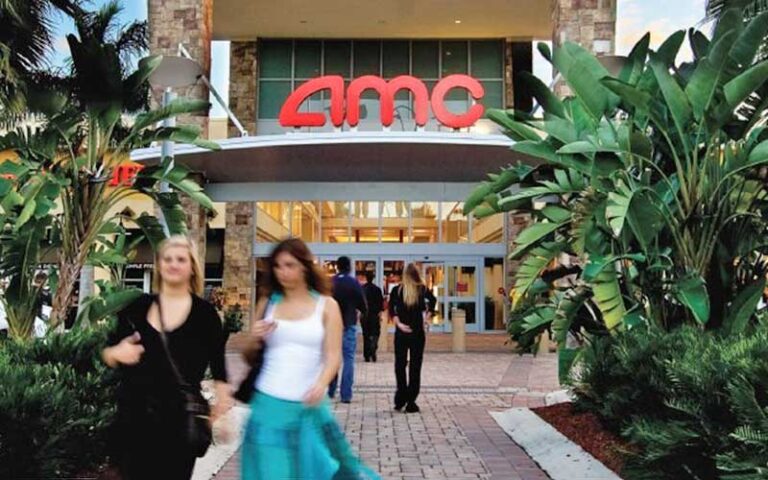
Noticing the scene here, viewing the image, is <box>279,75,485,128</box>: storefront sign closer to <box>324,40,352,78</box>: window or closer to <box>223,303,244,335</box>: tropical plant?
<box>223,303,244,335</box>: tropical plant

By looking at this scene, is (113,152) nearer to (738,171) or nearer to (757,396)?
(738,171)

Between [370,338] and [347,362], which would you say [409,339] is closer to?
[347,362]

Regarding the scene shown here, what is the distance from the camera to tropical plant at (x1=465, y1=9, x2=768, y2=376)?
732 cm

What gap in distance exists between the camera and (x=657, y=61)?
320 inches

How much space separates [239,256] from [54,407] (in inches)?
886

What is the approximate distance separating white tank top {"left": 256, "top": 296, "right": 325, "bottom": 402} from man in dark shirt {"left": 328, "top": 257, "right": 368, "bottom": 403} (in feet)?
18.2

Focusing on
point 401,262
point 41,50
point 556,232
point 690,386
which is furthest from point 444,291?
point 690,386

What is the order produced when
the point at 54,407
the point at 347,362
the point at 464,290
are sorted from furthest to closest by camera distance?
1. the point at 464,290
2. the point at 347,362
3. the point at 54,407

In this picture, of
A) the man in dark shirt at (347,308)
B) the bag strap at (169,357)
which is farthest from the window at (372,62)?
the bag strap at (169,357)

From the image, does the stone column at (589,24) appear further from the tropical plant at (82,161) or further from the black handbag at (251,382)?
the black handbag at (251,382)

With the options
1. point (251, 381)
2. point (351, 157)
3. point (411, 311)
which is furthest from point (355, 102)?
point (251, 381)

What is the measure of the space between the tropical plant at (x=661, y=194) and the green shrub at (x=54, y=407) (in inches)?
160

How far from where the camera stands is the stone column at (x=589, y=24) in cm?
2053

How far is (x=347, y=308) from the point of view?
991 centimetres
